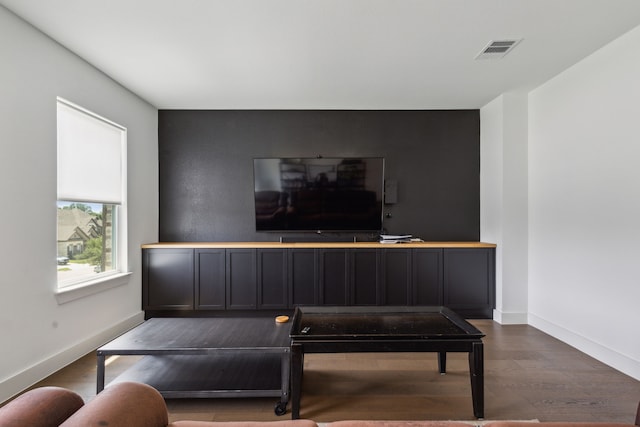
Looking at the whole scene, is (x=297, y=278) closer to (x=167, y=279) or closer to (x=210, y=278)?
(x=210, y=278)

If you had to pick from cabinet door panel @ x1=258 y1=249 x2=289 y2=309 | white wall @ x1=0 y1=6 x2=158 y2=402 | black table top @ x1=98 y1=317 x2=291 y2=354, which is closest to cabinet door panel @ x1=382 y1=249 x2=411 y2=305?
cabinet door panel @ x1=258 y1=249 x2=289 y2=309

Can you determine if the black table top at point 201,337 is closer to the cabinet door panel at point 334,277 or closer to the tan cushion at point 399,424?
the tan cushion at point 399,424

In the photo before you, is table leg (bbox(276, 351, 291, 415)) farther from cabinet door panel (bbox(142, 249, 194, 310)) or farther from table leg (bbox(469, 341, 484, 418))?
cabinet door panel (bbox(142, 249, 194, 310))

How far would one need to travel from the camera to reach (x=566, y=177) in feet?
10.1

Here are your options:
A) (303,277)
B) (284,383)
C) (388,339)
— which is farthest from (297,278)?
(388,339)

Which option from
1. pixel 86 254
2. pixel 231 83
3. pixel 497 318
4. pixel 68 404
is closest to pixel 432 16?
pixel 231 83

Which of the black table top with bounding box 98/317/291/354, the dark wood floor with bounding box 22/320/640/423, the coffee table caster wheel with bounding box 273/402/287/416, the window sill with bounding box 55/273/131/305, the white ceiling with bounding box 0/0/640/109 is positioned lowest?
the dark wood floor with bounding box 22/320/640/423

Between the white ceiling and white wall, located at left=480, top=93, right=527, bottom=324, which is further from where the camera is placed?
white wall, located at left=480, top=93, right=527, bottom=324

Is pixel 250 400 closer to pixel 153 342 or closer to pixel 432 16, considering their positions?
pixel 153 342

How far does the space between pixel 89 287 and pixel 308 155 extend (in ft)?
8.90

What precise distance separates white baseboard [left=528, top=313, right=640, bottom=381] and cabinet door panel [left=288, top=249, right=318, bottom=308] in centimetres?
243

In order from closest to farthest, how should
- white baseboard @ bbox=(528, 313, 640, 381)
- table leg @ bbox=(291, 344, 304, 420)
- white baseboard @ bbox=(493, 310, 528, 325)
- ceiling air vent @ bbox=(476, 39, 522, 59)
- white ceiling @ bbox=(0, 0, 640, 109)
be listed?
1. table leg @ bbox=(291, 344, 304, 420)
2. white ceiling @ bbox=(0, 0, 640, 109)
3. white baseboard @ bbox=(528, 313, 640, 381)
4. ceiling air vent @ bbox=(476, 39, 522, 59)
5. white baseboard @ bbox=(493, 310, 528, 325)

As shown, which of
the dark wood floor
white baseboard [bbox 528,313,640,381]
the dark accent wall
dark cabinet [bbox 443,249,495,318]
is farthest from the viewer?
the dark accent wall

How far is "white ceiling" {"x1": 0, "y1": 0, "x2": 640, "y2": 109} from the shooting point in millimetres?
2135
